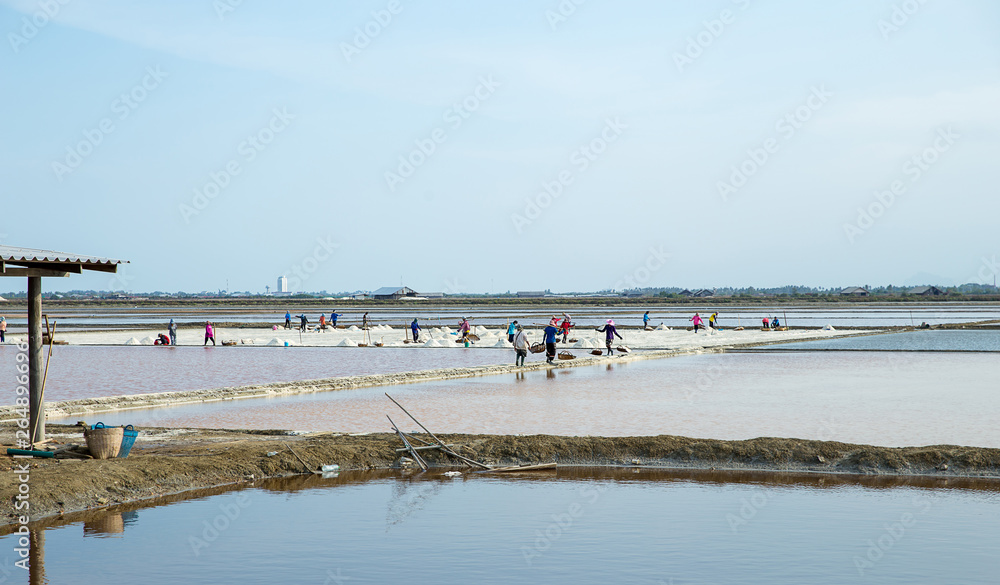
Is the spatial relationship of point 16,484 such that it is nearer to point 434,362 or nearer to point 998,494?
point 998,494

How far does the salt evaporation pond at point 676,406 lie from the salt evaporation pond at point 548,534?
10.3ft

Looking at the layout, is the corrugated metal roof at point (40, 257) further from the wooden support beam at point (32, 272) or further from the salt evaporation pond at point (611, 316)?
the salt evaporation pond at point (611, 316)

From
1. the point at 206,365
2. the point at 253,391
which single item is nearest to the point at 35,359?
the point at 253,391

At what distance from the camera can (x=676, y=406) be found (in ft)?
55.0

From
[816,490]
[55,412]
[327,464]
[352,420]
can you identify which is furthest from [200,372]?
[816,490]

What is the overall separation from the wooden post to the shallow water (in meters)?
28.7

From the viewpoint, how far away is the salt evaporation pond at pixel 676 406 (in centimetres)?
1377

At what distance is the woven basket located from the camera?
34.4ft

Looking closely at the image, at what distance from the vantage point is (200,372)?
25.2m

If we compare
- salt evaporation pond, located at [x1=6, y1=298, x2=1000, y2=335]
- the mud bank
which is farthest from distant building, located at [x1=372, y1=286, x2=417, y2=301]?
the mud bank

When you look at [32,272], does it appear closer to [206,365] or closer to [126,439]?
[126,439]

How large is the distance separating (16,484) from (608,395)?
12154mm

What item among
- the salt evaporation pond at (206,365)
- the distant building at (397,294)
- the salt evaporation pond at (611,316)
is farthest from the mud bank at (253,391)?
the distant building at (397,294)

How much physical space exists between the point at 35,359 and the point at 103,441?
1.64m
